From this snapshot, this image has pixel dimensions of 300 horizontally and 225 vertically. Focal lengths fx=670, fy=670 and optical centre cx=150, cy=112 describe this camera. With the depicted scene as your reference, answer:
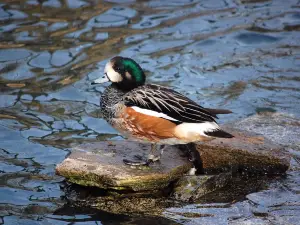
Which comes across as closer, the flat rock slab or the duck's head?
the flat rock slab

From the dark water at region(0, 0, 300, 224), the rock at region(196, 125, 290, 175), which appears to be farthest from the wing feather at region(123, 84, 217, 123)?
the dark water at region(0, 0, 300, 224)

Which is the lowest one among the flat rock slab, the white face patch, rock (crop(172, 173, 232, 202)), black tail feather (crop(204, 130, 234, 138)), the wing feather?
rock (crop(172, 173, 232, 202))

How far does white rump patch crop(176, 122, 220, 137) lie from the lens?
5602 millimetres

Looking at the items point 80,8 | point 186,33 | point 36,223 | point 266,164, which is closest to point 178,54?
point 186,33

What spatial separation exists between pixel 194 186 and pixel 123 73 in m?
1.17

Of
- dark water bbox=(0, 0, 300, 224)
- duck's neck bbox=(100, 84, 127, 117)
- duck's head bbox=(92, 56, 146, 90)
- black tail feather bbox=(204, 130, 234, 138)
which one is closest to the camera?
black tail feather bbox=(204, 130, 234, 138)

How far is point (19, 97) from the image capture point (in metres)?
8.11

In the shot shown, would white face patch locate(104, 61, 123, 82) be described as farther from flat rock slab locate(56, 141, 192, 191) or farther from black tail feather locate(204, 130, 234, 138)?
black tail feather locate(204, 130, 234, 138)

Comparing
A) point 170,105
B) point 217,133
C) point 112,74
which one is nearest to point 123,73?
point 112,74

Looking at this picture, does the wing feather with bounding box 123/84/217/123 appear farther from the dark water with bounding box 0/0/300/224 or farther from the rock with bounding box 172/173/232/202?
the dark water with bounding box 0/0/300/224

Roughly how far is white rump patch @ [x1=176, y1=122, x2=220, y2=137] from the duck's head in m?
0.64

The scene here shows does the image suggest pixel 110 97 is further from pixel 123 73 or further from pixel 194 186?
pixel 194 186

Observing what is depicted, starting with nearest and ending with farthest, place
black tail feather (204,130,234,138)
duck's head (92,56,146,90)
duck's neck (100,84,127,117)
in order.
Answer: black tail feather (204,130,234,138), duck's neck (100,84,127,117), duck's head (92,56,146,90)

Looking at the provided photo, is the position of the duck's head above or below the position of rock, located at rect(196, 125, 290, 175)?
above
